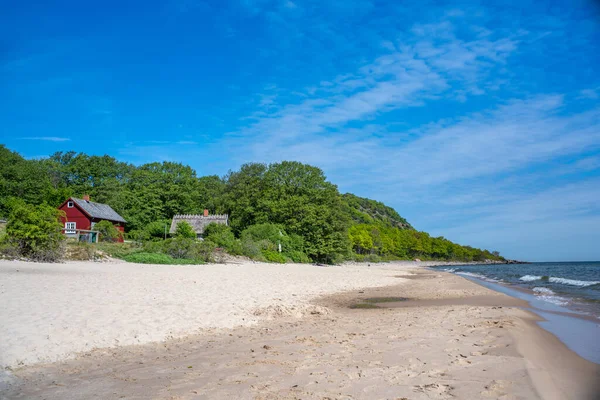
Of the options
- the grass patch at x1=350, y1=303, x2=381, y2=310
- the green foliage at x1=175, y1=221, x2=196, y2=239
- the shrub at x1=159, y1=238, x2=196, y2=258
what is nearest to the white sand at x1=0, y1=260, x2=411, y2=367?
the grass patch at x1=350, y1=303, x2=381, y2=310

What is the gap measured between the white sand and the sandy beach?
1.3 inches

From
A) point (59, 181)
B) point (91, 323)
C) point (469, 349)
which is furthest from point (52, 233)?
point (59, 181)

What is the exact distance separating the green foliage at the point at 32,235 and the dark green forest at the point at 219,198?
1354 centimetres

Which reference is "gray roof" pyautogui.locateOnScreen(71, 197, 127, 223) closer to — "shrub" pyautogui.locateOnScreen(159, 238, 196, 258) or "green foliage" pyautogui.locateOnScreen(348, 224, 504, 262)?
"shrub" pyautogui.locateOnScreen(159, 238, 196, 258)

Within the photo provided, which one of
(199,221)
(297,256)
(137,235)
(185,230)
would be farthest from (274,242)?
(137,235)

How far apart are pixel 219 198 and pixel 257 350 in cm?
5606

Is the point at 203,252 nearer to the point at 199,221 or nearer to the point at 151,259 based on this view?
the point at 151,259

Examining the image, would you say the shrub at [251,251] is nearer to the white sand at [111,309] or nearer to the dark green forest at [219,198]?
the dark green forest at [219,198]

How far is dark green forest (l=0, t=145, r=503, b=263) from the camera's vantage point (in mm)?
41125

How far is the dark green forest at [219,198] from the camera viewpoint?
41125 mm

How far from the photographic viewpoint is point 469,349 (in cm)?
584

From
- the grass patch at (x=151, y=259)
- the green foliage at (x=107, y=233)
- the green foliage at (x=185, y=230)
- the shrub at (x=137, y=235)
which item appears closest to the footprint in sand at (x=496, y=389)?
the grass patch at (x=151, y=259)

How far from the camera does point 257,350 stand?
6086 millimetres

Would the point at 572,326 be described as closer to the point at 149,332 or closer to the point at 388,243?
the point at 149,332
